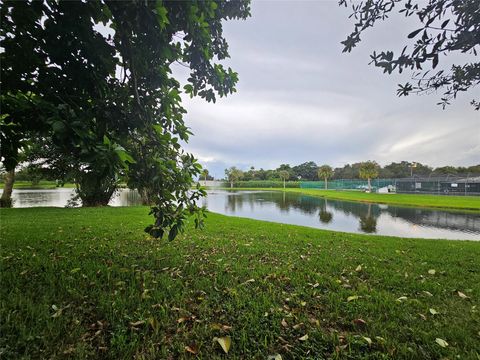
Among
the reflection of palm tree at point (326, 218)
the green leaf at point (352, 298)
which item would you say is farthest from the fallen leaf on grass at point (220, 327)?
the reflection of palm tree at point (326, 218)

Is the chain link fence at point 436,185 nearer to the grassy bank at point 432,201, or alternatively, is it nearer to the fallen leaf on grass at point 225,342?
the grassy bank at point 432,201

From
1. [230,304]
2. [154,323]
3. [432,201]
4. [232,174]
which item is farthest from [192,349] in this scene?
[232,174]

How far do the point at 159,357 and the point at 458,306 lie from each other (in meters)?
3.34

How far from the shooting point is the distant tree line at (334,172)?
213 ft

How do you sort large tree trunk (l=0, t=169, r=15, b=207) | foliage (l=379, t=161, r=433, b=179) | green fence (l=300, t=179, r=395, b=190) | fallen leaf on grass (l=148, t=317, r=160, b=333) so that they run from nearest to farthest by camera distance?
fallen leaf on grass (l=148, t=317, r=160, b=333)
large tree trunk (l=0, t=169, r=15, b=207)
green fence (l=300, t=179, r=395, b=190)
foliage (l=379, t=161, r=433, b=179)

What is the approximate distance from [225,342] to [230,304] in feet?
2.13

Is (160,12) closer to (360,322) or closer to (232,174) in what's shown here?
(360,322)

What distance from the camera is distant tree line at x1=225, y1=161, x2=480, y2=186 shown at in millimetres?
64938

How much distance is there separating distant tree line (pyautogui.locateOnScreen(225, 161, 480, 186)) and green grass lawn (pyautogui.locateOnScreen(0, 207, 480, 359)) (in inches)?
2215

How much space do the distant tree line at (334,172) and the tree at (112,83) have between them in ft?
189

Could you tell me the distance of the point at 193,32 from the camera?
2.87 metres

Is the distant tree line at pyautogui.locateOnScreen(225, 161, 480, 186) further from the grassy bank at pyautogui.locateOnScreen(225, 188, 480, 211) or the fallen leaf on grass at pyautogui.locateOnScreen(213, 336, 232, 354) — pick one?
the fallen leaf on grass at pyautogui.locateOnScreen(213, 336, 232, 354)

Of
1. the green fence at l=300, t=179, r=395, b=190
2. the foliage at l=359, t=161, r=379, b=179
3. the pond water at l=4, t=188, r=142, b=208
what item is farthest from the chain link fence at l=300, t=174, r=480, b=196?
the pond water at l=4, t=188, r=142, b=208

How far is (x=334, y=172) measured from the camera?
91312 millimetres
